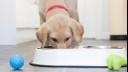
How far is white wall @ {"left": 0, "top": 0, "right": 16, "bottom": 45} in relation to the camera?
3.77 metres

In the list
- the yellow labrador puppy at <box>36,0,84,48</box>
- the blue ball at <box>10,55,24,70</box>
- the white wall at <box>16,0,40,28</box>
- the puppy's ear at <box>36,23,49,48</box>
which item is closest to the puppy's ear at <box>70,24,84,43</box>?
the yellow labrador puppy at <box>36,0,84,48</box>

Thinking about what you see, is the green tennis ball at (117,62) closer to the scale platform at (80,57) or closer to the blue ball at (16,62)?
the scale platform at (80,57)

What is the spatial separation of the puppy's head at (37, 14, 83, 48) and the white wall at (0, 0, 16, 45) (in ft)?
5.33

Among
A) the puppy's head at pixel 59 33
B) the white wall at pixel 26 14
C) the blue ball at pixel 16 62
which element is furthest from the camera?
the white wall at pixel 26 14

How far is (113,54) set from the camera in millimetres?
1695

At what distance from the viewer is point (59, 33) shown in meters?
2.15

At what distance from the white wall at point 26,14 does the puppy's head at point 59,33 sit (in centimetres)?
182

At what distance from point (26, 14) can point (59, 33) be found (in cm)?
228

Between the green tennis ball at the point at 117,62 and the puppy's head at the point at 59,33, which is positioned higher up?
the puppy's head at the point at 59,33

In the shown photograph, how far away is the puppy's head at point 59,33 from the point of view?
215 cm

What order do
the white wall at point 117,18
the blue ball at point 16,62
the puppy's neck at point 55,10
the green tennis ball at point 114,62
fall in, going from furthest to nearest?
the white wall at point 117,18 < the puppy's neck at point 55,10 < the blue ball at point 16,62 < the green tennis ball at point 114,62

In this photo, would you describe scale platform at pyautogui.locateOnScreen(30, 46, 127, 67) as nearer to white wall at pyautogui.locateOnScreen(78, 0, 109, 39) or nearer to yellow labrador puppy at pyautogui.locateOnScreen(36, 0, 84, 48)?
yellow labrador puppy at pyautogui.locateOnScreen(36, 0, 84, 48)

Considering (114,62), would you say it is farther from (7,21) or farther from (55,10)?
(7,21)

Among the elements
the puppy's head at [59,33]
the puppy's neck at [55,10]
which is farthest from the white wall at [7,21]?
the puppy's head at [59,33]
